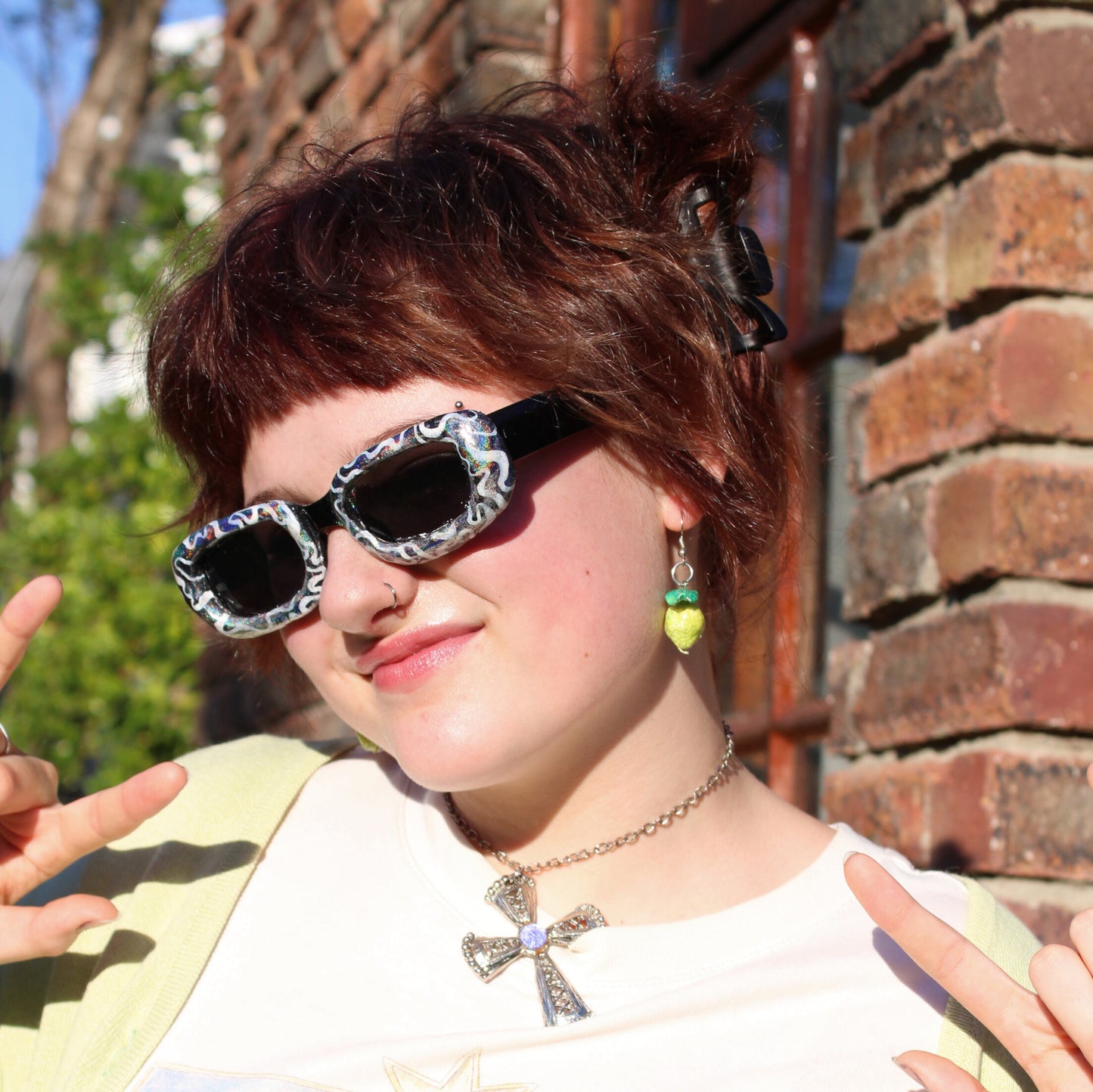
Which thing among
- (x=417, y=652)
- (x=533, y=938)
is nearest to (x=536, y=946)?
(x=533, y=938)

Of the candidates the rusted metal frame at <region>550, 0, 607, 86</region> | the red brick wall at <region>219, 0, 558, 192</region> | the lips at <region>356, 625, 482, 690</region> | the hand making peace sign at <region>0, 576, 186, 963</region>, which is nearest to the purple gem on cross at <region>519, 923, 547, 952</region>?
the lips at <region>356, 625, 482, 690</region>

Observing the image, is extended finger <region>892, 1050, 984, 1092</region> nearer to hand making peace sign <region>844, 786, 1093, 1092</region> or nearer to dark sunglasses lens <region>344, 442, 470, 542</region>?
hand making peace sign <region>844, 786, 1093, 1092</region>

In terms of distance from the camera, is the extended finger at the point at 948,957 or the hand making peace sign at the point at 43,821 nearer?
the extended finger at the point at 948,957

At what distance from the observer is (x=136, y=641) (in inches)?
169

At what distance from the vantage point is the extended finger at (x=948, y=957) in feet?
3.87

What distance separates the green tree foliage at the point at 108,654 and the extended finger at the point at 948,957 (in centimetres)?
314

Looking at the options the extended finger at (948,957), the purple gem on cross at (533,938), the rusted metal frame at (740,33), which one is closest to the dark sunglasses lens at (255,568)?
the purple gem on cross at (533,938)

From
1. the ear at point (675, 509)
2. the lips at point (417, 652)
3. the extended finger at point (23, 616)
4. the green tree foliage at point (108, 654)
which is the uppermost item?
the extended finger at point (23, 616)

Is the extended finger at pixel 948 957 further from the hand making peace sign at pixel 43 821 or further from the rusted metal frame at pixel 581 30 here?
the rusted metal frame at pixel 581 30

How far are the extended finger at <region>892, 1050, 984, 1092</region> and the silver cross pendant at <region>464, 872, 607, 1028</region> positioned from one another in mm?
370

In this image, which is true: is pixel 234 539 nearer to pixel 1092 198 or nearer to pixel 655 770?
pixel 655 770

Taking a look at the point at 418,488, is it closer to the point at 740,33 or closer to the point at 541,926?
the point at 541,926

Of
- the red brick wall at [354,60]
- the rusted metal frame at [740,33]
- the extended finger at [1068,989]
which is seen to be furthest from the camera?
the red brick wall at [354,60]

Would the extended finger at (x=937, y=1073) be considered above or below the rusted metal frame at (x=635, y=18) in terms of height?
below
